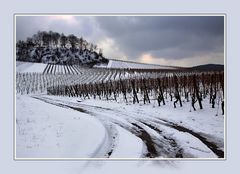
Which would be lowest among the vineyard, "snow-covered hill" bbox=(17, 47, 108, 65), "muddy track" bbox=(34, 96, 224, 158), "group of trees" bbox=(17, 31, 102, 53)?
"muddy track" bbox=(34, 96, 224, 158)

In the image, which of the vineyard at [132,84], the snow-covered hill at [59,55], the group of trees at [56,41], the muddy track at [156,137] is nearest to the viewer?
the muddy track at [156,137]

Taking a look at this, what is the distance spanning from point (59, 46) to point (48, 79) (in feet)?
16.8

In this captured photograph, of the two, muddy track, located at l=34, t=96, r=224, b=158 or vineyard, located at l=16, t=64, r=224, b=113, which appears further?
vineyard, located at l=16, t=64, r=224, b=113

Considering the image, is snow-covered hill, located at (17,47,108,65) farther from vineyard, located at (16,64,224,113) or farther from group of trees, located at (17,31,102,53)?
vineyard, located at (16,64,224,113)

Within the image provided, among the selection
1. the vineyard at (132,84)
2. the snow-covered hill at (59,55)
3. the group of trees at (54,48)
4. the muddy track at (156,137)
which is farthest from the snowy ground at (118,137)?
the snow-covered hill at (59,55)

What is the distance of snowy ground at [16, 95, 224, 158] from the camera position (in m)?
7.34

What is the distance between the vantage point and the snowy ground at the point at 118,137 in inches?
289

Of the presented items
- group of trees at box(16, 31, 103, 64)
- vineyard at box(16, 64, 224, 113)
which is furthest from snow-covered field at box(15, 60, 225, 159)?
vineyard at box(16, 64, 224, 113)

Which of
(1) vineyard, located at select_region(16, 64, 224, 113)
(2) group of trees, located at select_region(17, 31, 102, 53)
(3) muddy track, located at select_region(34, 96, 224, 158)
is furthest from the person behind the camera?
Result: (1) vineyard, located at select_region(16, 64, 224, 113)

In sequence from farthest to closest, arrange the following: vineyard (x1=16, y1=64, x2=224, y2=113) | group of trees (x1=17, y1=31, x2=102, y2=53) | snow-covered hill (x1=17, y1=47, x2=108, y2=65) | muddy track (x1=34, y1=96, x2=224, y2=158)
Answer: vineyard (x1=16, y1=64, x2=224, y2=113)
snow-covered hill (x1=17, y1=47, x2=108, y2=65)
group of trees (x1=17, y1=31, x2=102, y2=53)
muddy track (x1=34, y1=96, x2=224, y2=158)

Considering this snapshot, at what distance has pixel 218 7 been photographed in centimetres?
791

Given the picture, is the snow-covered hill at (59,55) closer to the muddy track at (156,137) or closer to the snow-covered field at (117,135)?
the snow-covered field at (117,135)

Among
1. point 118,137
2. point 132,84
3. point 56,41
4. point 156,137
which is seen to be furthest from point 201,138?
point 132,84

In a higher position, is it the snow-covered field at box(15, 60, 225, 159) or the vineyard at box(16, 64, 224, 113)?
the vineyard at box(16, 64, 224, 113)
